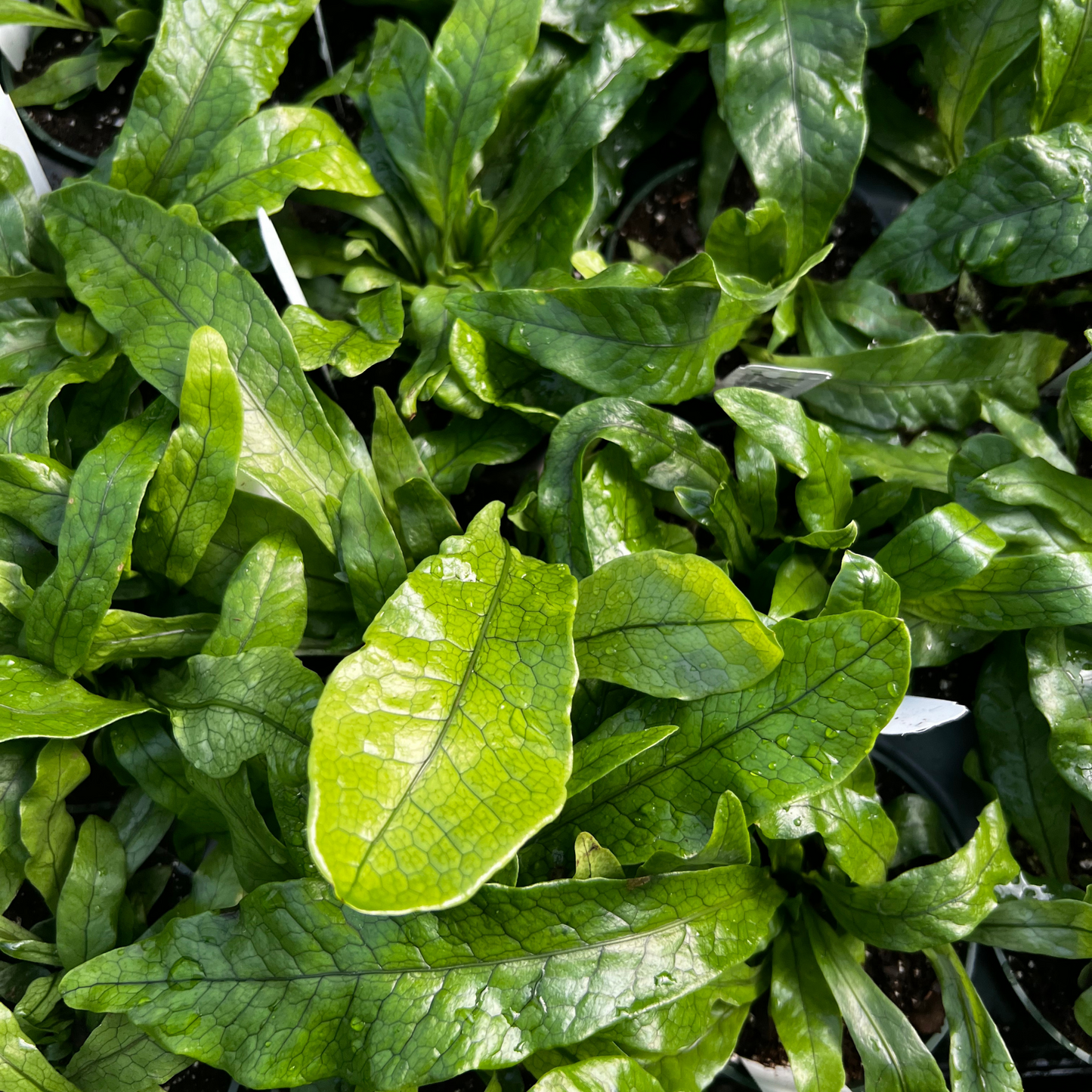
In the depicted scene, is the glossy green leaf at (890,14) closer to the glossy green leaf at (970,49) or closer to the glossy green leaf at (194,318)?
the glossy green leaf at (970,49)

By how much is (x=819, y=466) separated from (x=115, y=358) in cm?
73

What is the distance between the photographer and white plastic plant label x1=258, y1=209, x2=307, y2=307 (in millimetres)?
816

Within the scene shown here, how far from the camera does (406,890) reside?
0.49 m

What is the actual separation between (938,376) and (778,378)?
236mm

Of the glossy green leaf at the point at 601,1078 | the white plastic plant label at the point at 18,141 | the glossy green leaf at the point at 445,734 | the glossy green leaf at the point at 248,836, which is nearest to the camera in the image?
the glossy green leaf at the point at 445,734

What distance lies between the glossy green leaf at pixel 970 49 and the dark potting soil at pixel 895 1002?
0.96 metres

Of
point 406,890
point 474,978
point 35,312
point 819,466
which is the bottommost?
point 474,978

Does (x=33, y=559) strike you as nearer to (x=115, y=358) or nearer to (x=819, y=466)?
(x=115, y=358)

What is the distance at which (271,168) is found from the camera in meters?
0.92

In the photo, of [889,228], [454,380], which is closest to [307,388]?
[454,380]

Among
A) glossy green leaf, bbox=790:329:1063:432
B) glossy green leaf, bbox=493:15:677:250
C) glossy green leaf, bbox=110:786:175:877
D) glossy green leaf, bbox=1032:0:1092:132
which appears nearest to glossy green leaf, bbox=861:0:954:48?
glossy green leaf, bbox=1032:0:1092:132

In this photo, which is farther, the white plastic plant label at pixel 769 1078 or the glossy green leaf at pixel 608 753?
the white plastic plant label at pixel 769 1078

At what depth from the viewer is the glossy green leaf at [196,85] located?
952 mm

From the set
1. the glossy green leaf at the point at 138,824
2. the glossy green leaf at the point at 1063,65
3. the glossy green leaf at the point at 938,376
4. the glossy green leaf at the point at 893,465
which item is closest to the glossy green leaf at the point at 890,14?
the glossy green leaf at the point at 1063,65
